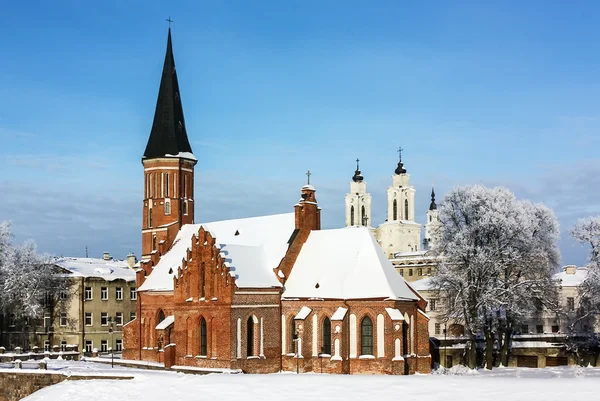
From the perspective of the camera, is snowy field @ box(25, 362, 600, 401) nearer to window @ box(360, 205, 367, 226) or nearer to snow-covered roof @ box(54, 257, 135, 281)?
snow-covered roof @ box(54, 257, 135, 281)

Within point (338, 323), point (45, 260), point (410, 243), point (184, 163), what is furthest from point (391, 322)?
point (410, 243)

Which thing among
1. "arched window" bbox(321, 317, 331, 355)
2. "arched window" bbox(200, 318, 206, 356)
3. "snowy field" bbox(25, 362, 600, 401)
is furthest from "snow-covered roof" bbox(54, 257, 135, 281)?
"arched window" bbox(321, 317, 331, 355)

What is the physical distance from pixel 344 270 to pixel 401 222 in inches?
3650

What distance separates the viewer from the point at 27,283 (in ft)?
237

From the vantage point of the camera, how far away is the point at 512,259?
5628cm

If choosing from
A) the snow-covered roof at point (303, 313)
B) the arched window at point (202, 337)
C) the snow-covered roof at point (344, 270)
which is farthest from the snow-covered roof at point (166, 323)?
the snow-covered roof at point (303, 313)

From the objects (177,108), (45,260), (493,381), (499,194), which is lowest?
(493,381)

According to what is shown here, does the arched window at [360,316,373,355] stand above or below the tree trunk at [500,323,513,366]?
above

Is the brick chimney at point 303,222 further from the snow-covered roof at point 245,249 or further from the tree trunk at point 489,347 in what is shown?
the tree trunk at point 489,347

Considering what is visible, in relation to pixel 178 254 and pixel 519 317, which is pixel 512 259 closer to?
pixel 519 317

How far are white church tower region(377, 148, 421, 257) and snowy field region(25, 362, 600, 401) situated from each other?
100m

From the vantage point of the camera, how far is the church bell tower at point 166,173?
66.8 m

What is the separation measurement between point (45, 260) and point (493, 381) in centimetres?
4786

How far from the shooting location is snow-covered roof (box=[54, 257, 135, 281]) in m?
77.3
